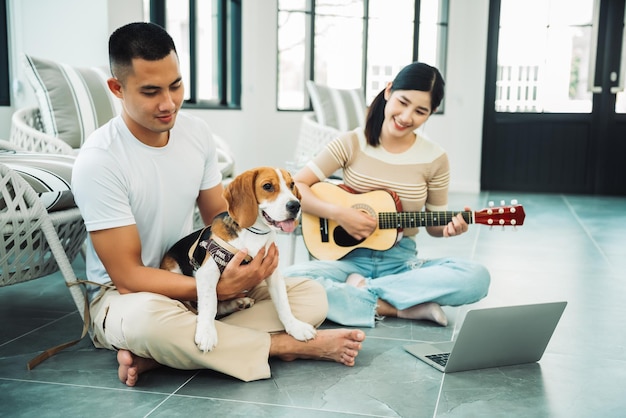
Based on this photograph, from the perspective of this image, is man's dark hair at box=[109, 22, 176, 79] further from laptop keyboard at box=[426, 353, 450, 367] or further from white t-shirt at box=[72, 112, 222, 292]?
laptop keyboard at box=[426, 353, 450, 367]

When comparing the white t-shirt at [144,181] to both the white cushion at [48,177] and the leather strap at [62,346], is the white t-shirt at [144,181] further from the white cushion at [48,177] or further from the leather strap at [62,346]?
the white cushion at [48,177]

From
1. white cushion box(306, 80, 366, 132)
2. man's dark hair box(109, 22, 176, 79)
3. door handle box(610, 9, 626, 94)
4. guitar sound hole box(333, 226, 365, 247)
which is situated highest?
door handle box(610, 9, 626, 94)

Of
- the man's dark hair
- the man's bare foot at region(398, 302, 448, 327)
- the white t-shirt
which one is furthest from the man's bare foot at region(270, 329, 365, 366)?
the man's dark hair

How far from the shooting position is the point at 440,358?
1.79 metres

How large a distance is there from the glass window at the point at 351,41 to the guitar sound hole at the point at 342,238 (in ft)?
12.3

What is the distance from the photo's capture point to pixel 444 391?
1578 mm

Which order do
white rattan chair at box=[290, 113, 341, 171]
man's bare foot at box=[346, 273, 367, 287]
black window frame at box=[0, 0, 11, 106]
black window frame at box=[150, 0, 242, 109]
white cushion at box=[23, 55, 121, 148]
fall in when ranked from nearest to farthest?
man's bare foot at box=[346, 273, 367, 287] < white cushion at box=[23, 55, 121, 148] < white rattan chair at box=[290, 113, 341, 171] < black window frame at box=[0, 0, 11, 106] < black window frame at box=[150, 0, 242, 109]

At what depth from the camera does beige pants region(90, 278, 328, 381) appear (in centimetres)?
154

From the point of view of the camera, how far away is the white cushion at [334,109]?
427cm

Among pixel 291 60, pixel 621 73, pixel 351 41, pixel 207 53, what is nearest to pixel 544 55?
pixel 621 73

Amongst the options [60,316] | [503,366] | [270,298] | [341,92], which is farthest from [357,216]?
[341,92]

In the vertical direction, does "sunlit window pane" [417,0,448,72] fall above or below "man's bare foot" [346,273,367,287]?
above

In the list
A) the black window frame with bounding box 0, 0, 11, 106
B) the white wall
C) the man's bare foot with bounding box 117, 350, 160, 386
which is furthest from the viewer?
the white wall

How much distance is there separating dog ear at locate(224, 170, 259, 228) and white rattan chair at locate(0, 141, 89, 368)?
0.49 meters
